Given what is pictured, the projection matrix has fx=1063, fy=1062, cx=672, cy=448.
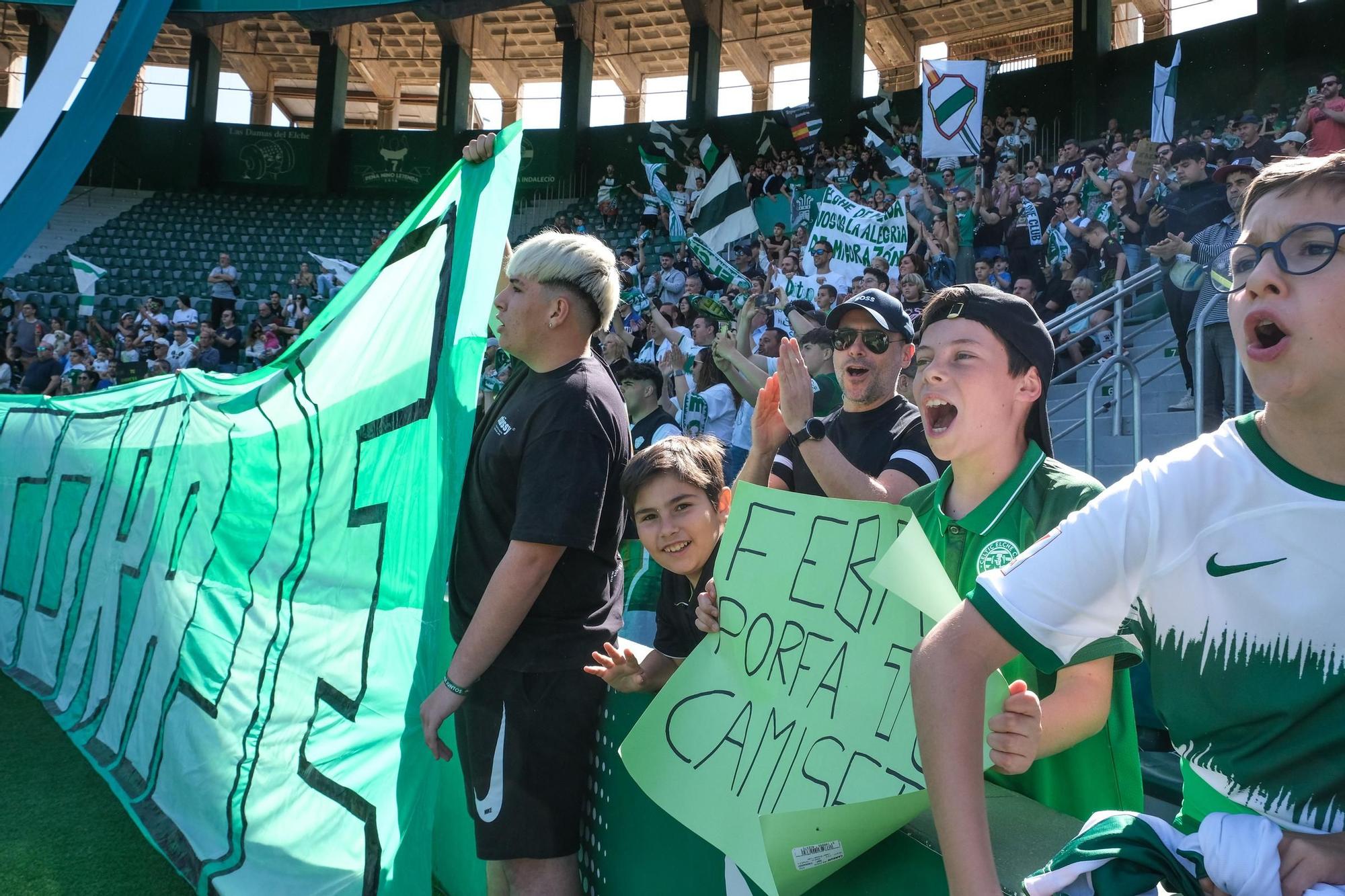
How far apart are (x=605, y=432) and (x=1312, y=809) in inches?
53.0

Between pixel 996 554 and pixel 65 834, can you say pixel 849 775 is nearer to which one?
pixel 996 554

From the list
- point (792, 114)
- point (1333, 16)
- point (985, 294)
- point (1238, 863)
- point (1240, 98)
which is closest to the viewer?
point (1238, 863)

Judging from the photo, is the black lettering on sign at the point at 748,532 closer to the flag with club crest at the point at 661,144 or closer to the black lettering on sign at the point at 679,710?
the black lettering on sign at the point at 679,710

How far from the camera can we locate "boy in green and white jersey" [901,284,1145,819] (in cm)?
138

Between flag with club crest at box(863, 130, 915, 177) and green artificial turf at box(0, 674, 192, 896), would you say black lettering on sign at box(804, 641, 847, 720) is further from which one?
flag with club crest at box(863, 130, 915, 177)

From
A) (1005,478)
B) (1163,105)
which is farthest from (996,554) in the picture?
(1163,105)

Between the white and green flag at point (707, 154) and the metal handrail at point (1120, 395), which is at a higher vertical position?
the white and green flag at point (707, 154)

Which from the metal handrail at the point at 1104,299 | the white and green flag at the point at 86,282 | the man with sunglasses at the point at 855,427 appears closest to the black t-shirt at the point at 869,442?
the man with sunglasses at the point at 855,427

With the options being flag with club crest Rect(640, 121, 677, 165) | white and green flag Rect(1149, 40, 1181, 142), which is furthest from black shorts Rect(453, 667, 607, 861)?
flag with club crest Rect(640, 121, 677, 165)

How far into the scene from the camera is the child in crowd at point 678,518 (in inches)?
78.5

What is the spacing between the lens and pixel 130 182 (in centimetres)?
2422

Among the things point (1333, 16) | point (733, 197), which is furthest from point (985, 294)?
point (1333, 16)

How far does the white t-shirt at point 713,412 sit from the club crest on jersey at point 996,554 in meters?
4.21

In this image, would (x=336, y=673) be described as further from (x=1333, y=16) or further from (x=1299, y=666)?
(x=1333, y=16)
